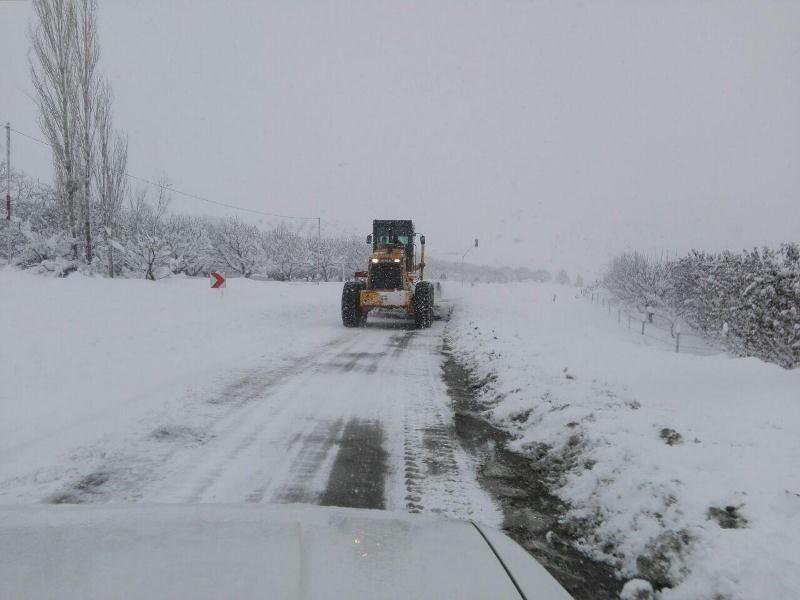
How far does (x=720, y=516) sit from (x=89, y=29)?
88.9 feet

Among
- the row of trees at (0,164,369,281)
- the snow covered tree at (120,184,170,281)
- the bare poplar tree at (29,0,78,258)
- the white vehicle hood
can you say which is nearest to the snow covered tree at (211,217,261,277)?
the row of trees at (0,164,369,281)

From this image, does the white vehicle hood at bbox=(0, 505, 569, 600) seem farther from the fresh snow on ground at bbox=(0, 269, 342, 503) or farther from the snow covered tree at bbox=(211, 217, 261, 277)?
the snow covered tree at bbox=(211, 217, 261, 277)

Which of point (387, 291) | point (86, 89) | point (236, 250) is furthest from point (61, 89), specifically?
point (236, 250)

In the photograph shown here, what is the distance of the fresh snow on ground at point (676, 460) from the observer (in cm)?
271

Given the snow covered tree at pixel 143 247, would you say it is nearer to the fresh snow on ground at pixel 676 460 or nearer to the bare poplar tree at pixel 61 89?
the bare poplar tree at pixel 61 89

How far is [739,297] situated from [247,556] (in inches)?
1040

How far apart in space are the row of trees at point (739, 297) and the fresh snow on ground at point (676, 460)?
1245 centimetres

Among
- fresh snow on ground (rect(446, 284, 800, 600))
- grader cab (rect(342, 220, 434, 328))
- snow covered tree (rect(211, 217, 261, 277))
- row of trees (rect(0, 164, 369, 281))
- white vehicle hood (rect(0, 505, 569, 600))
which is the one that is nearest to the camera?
white vehicle hood (rect(0, 505, 569, 600))

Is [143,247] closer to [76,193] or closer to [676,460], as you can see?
[76,193]

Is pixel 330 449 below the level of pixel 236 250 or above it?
below

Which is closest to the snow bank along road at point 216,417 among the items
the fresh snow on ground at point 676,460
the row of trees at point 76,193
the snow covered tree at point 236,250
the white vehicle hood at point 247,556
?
the fresh snow on ground at point 676,460

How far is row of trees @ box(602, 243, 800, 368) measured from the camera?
17.3m

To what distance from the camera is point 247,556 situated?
1.43 metres

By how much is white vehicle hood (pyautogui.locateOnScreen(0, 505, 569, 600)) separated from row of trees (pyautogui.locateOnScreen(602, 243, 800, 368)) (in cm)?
1916
